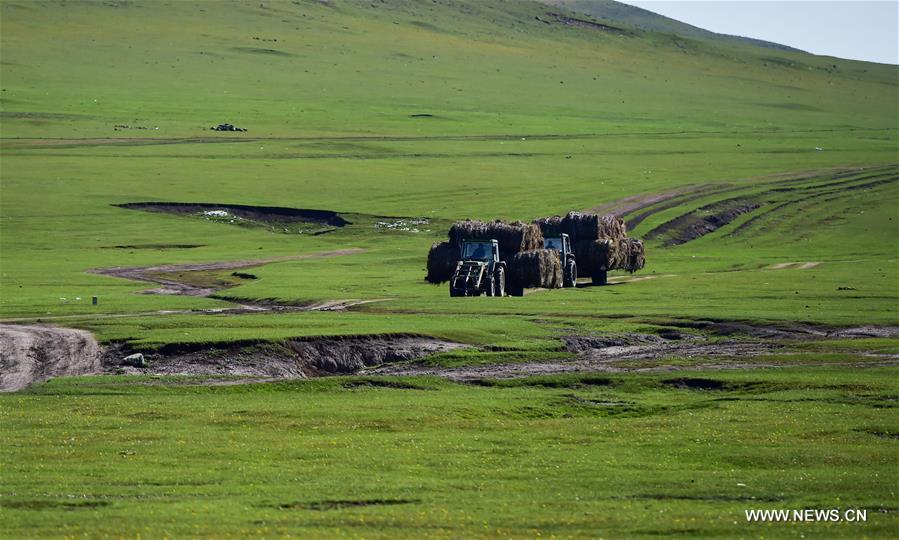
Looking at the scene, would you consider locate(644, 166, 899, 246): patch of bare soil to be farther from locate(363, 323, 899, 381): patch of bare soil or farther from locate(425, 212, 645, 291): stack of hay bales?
locate(363, 323, 899, 381): patch of bare soil

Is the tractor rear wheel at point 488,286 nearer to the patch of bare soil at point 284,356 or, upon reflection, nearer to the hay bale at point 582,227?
the hay bale at point 582,227

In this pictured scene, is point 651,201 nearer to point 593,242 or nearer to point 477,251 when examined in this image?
point 593,242

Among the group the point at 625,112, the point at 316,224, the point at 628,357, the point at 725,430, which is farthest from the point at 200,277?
the point at 625,112

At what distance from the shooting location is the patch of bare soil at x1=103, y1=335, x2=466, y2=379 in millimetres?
39156

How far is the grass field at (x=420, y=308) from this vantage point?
22.6 metres

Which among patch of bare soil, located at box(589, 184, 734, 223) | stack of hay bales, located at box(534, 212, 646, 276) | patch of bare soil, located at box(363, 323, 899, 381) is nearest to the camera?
patch of bare soil, located at box(363, 323, 899, 381)

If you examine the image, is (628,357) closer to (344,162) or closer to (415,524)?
(415,524)

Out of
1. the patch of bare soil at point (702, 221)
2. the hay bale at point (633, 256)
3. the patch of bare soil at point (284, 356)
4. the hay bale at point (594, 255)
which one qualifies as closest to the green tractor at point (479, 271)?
the hay bale at point (594, 255)

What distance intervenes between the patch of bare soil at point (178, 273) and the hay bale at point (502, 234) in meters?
12.0

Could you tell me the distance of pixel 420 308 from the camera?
5341cm

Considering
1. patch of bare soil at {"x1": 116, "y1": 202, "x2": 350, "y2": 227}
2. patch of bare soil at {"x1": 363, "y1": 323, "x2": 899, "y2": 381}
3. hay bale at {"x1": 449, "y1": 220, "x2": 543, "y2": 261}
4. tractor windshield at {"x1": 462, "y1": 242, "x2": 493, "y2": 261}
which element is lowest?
patch of bare soil at {"x1": 116, "y1": 202, "x2": 350, "y2": 227}

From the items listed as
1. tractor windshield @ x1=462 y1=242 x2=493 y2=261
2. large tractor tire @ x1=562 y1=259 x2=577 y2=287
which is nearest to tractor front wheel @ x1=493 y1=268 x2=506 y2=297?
tractor windshield @ x1=462 y1=242 x2=493 y2=261

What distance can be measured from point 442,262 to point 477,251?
2.08m

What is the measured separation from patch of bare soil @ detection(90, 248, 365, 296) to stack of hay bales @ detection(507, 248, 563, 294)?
14.2 m
